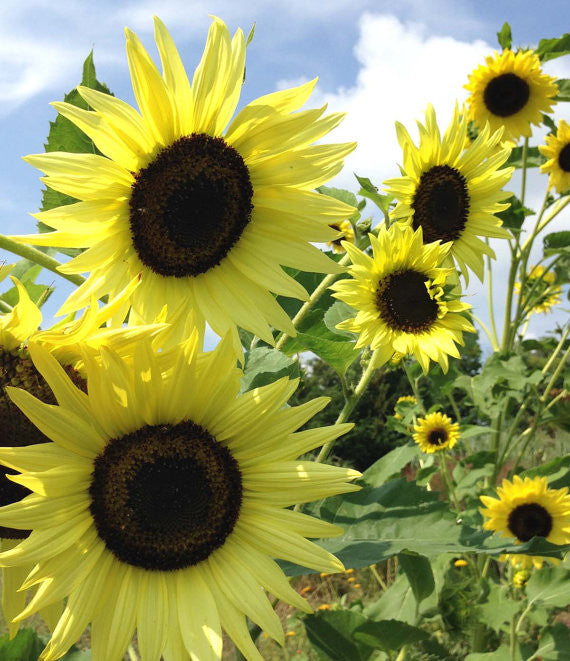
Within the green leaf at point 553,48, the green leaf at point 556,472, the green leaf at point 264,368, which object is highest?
the green leaf at point 553,48

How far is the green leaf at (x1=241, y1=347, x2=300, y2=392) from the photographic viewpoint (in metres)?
1.23

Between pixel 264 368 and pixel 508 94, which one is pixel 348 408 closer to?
pixel 264 368

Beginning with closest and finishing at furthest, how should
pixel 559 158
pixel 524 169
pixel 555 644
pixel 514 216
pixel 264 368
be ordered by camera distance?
pixel 264 368 < pixel 555 644 < pixel 514 216 < pixel 524 169 < pixel 559 158

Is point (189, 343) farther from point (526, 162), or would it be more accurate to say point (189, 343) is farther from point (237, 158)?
point (526, 162)

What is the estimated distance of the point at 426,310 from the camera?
6.89 ft

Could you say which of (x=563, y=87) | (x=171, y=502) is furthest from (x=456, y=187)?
(x=563, y=87)

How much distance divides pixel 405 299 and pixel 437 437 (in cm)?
280

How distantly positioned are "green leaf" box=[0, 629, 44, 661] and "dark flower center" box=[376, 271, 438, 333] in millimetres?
1232

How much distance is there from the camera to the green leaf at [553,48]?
3.96 meters

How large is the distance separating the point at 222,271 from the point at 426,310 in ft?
3.45

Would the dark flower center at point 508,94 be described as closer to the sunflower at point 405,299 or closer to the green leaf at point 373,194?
the sunflower at point 405,299

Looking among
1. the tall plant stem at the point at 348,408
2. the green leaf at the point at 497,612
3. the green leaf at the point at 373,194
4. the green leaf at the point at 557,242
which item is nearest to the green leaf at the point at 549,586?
the green leaf at the point at 497,612

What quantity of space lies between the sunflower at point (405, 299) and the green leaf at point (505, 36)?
8.31 feet

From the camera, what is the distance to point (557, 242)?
418cm
